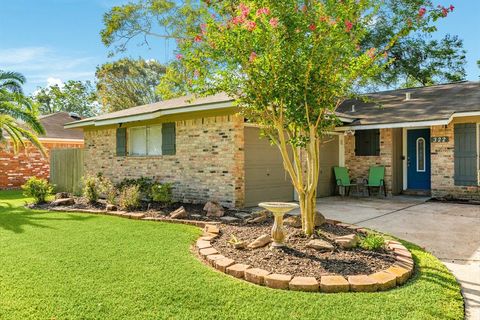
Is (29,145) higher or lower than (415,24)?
lower

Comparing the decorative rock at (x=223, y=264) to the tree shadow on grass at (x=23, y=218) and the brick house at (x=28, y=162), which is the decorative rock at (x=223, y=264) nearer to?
the tree shadow on grass at (x=23, y=218)

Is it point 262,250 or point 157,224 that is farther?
point 157,224

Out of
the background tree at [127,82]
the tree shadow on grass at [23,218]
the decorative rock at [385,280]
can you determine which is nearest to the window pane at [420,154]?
the decorative rock at [385,280]

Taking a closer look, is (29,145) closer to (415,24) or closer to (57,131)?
(57,131)

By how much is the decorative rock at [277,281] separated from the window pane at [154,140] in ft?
24.3

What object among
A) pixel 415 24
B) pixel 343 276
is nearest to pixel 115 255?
pixel 343 276

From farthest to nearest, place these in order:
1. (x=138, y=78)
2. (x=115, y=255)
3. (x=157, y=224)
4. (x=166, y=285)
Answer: (x=138, y=78), (x=157, y=224), (x=115, y=255), (x=166, y=285)

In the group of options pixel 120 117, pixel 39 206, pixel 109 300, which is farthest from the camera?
pixel 120 117

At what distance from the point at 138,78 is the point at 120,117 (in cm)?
1874

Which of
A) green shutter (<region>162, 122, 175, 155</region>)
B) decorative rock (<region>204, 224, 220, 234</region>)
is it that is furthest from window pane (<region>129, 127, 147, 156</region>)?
decorative rock (<region>204, 224, 220, 234</region>)

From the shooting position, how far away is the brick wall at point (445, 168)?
1011 cm

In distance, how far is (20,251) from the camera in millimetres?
4859

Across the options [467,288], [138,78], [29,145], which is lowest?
[467,288]

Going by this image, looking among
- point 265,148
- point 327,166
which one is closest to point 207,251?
point 265,148
